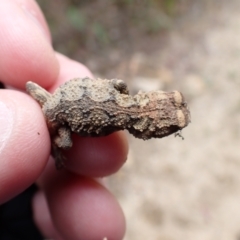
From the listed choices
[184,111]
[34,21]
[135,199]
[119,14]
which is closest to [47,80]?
[34,21]

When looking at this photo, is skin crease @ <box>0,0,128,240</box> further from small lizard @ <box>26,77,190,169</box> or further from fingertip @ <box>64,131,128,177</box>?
small lizard @ <box>26,77,190,169</box>

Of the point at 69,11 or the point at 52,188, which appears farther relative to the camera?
the point at 69,11

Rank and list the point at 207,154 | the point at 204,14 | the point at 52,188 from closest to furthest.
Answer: the point at 52,188 → the point at 207,154 → the point at 204,14

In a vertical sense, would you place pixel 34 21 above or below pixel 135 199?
above

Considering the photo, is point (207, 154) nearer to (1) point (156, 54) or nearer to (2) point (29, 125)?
(1) point (156, 54)

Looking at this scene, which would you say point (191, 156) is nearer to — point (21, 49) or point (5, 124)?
point (21, 49)

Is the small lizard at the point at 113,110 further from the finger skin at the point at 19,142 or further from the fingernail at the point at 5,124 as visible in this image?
the fingernail at the point at 5,124

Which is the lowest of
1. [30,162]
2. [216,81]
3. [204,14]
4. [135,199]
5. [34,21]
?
[135,199]
